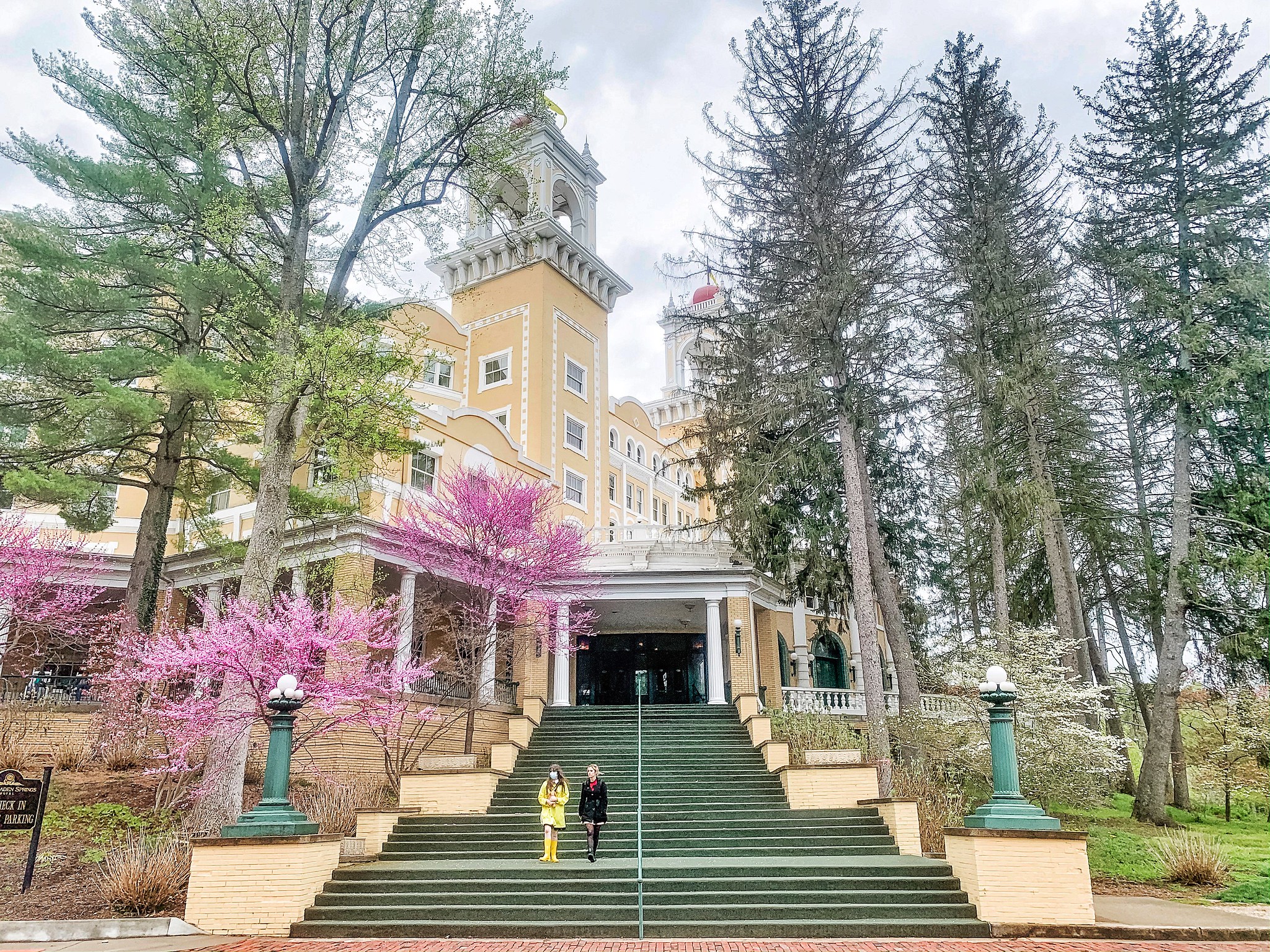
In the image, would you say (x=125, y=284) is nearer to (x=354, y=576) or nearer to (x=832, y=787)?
(x=354, y=576)

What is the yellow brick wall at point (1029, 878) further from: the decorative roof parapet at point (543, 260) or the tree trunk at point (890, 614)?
the decorative roof parapet at point (543, 260)

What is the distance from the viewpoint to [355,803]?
1312 cm

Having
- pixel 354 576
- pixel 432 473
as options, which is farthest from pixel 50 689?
pixel 432 473

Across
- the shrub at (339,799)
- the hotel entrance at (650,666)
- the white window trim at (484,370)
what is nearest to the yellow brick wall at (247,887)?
Answer: the shrub at (339,799)

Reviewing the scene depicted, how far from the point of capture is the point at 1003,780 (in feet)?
29.9

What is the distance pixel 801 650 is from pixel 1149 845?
480 inches

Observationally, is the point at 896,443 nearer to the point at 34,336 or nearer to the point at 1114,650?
the point at 1114,650

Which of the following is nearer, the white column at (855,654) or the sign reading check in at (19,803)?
the sign reading check in at (19,803)

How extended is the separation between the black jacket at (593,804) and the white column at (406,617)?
252 inches

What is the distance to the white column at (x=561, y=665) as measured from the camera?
1919cm

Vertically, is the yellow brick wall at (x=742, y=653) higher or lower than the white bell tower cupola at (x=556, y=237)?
lower

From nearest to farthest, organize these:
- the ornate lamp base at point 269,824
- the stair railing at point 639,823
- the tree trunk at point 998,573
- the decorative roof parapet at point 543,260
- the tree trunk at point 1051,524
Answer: the stair railing at point 639,823
the ornate lamp base at point 269,824
the tree trunk at point 1051,524
the tree trunk at point 998,573
the decorative roof parapet at point 543,260

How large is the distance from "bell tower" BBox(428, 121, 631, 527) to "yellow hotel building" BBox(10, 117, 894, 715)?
0.25 ft

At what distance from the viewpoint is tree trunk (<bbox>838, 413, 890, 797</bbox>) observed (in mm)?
14828
